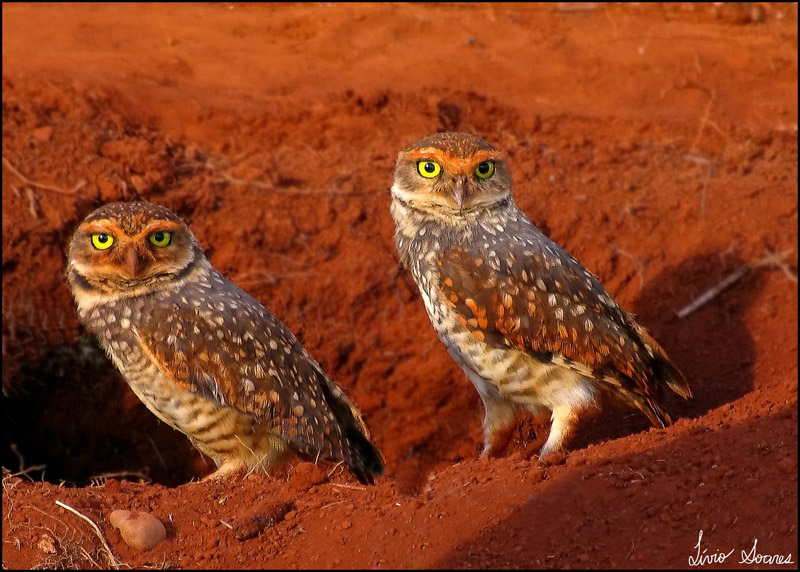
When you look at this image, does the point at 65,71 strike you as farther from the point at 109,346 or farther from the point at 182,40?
the point at 109,346

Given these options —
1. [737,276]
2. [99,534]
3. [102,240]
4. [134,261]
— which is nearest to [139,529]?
[99,534]

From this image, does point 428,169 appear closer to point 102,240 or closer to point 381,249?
point 102,240

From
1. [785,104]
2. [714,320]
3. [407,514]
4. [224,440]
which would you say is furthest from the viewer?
[785,104]

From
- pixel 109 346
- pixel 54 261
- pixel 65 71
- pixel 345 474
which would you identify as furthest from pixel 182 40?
pixel 345 474

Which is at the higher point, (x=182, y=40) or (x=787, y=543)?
(x=182, y=40)

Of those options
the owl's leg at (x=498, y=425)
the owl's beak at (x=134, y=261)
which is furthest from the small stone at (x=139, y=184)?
the owl's leg at (x=498, y=425)

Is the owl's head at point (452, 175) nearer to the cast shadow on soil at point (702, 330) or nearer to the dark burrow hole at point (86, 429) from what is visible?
the cast shadow on soil at point (702, 330)
